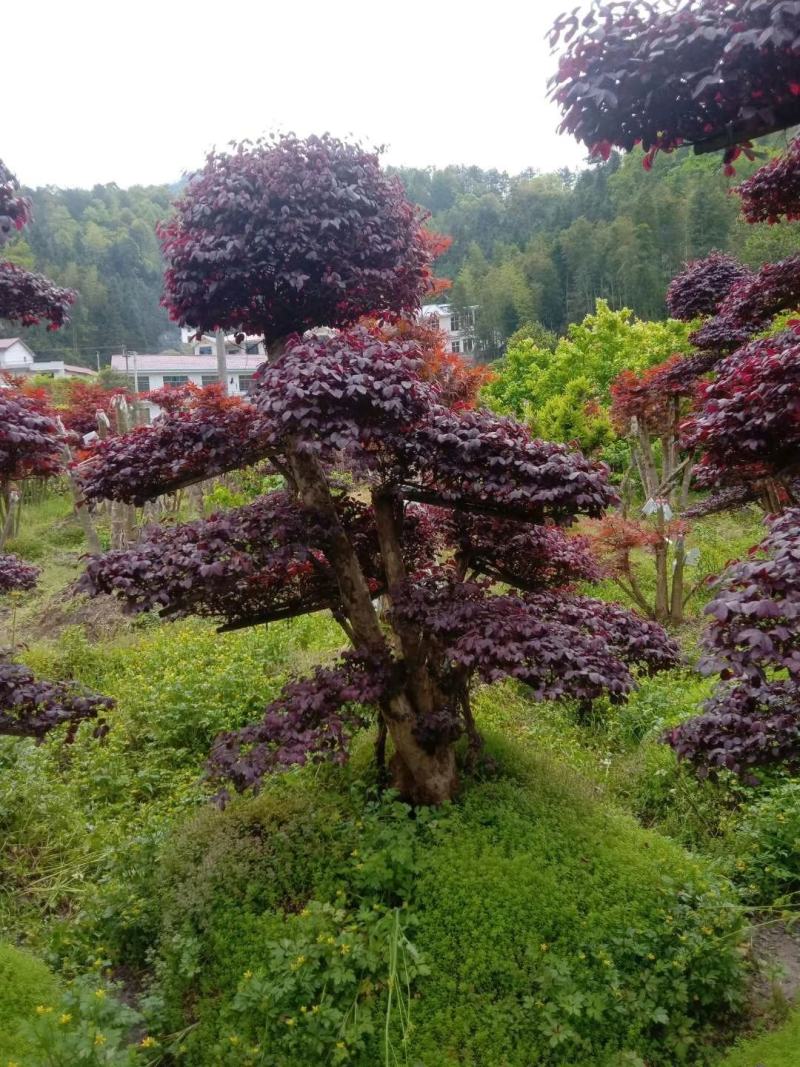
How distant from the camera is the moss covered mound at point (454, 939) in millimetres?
2514

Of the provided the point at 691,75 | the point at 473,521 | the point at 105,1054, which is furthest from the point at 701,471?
the point at 105,1054

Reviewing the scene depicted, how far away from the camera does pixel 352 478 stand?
3105 millimetres

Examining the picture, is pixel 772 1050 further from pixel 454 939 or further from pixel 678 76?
pixel 678 76

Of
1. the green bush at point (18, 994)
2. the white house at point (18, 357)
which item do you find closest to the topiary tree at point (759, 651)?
the green bush at point (18, 994)

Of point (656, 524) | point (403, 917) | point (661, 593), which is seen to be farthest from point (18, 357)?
point (403, 917)

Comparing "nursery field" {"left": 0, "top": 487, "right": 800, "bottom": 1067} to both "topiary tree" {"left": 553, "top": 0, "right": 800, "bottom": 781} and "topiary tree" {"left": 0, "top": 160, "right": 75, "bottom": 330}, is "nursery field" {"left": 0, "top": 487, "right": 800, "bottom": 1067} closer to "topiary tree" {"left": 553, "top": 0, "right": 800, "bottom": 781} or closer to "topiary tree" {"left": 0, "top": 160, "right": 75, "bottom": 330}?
"topiary tree" {"left": 553, "top": 0, "right": 800, "bottom": 781}

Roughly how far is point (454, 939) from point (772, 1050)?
1.11 m

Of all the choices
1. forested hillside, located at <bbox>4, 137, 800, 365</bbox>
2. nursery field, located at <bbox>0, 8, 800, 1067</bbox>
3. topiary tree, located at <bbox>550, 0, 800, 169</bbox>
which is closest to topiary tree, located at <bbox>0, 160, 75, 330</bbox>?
nursery field, located at <bbox>0, 8, 800, 1067</bbox>

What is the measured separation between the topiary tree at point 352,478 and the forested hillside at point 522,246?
55.3 ft

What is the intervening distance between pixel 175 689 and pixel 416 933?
3.07 meters

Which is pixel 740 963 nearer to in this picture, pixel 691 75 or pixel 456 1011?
pixel 456 1011

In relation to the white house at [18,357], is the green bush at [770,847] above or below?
below

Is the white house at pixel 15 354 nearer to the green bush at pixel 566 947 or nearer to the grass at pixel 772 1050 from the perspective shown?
the green bush at pixel 566 947

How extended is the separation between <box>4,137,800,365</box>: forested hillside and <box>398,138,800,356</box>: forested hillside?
0.05m
